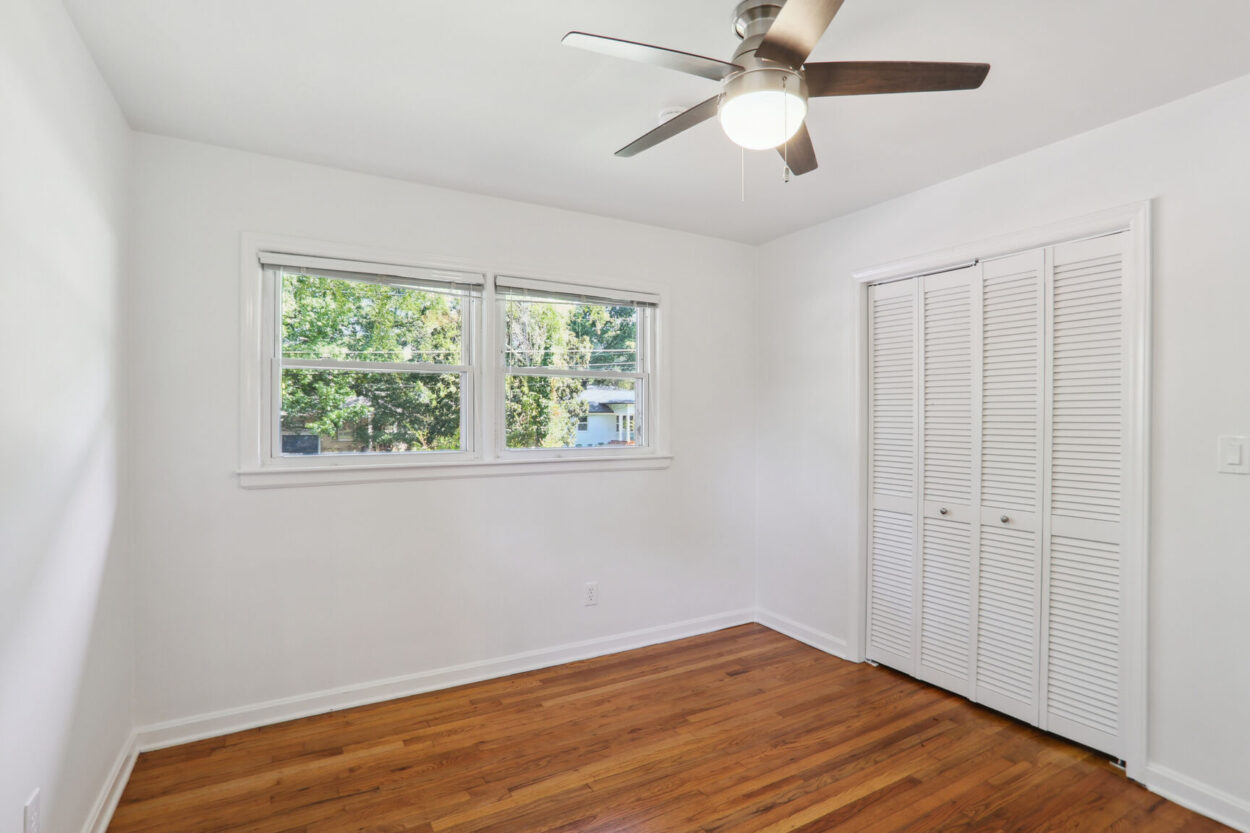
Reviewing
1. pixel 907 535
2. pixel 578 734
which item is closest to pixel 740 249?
pixel 907 535

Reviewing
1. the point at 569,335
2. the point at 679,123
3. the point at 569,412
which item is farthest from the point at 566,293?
the point at 679,123

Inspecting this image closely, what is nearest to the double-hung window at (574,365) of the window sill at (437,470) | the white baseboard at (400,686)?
the window sill at (437,470)

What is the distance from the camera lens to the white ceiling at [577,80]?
174 centimetres

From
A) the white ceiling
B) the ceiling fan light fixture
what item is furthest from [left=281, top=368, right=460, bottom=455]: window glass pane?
the ceiling fan light fixture

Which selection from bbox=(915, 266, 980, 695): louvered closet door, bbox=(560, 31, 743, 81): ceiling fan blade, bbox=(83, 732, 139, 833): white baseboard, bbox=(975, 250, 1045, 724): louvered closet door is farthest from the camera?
bbox=(915, 266, 980, 695): louvered closet door

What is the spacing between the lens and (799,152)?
1.90 metres

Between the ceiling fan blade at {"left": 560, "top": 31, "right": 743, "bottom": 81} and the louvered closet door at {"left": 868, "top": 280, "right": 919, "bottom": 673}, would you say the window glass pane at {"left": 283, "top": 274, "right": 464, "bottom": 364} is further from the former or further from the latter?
the louvered closet door at {"left": 868, "top": 280, "right": 919, "bottom": 673}

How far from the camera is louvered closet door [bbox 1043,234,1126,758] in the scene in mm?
2410

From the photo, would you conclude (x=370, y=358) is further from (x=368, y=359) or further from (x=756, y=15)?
(x=756, y=15)

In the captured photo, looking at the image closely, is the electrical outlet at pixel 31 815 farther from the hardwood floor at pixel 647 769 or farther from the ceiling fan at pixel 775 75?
the ceiling fan at pixel 775 75

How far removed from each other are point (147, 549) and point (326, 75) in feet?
6.34

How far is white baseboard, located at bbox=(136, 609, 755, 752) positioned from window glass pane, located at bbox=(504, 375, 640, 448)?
112 cm

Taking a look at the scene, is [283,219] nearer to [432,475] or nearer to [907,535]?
[432,475]

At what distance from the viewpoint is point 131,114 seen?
2.32m
